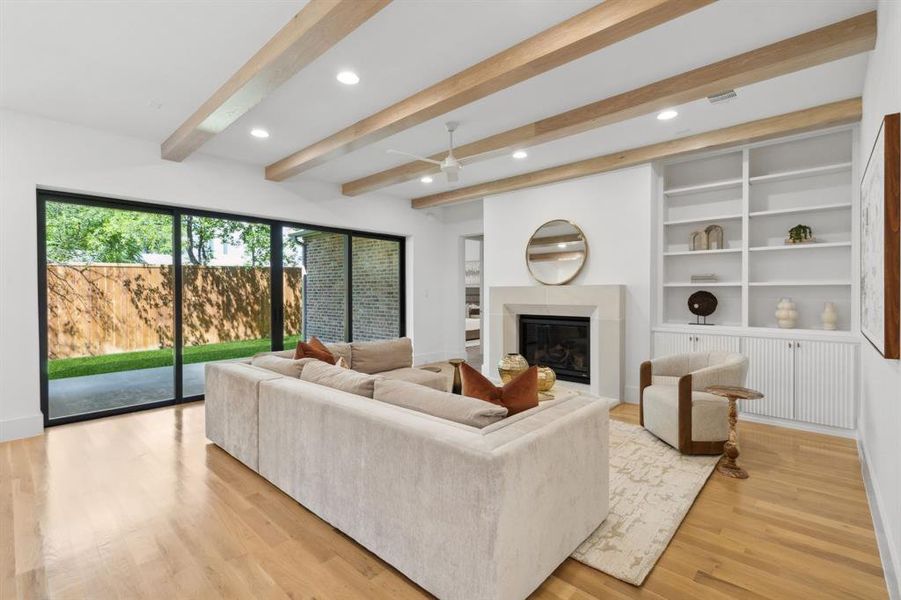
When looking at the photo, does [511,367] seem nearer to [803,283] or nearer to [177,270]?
[803,283]

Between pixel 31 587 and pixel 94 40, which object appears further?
pixel 94 40

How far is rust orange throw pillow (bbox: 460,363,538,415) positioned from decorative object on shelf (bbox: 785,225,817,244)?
11.6ft

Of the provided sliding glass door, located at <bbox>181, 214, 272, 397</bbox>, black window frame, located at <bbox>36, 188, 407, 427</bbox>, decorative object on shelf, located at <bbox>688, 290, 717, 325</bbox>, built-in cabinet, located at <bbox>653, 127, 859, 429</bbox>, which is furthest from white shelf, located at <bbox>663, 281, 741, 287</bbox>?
sliding glass door, located at <bbox>181, 214, 272, 397</bbox>

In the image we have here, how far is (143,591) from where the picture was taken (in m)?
1.79

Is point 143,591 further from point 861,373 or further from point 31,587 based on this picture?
point 861,373

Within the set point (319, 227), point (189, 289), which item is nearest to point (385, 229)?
point (319, 227)

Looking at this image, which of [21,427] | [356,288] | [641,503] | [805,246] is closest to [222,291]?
[356,288]

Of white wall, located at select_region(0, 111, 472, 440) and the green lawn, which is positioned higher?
white wall, located at select_region(0, 111, 472, 440)

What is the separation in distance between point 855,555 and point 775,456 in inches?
52.2

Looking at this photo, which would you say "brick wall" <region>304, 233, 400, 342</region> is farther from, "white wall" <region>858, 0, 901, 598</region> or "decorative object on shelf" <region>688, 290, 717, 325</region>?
"white wall" <region>858, 0, 901, 598</region>

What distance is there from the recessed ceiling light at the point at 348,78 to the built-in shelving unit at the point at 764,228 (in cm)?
357

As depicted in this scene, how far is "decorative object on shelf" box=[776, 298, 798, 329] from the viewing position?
404 cm

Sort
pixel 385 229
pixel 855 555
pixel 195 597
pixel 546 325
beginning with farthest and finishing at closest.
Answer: pixel 385 229 → pixel 546 325 → pixel 855 555 → pixel 195 597

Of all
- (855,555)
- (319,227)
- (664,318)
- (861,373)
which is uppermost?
(319,227)
